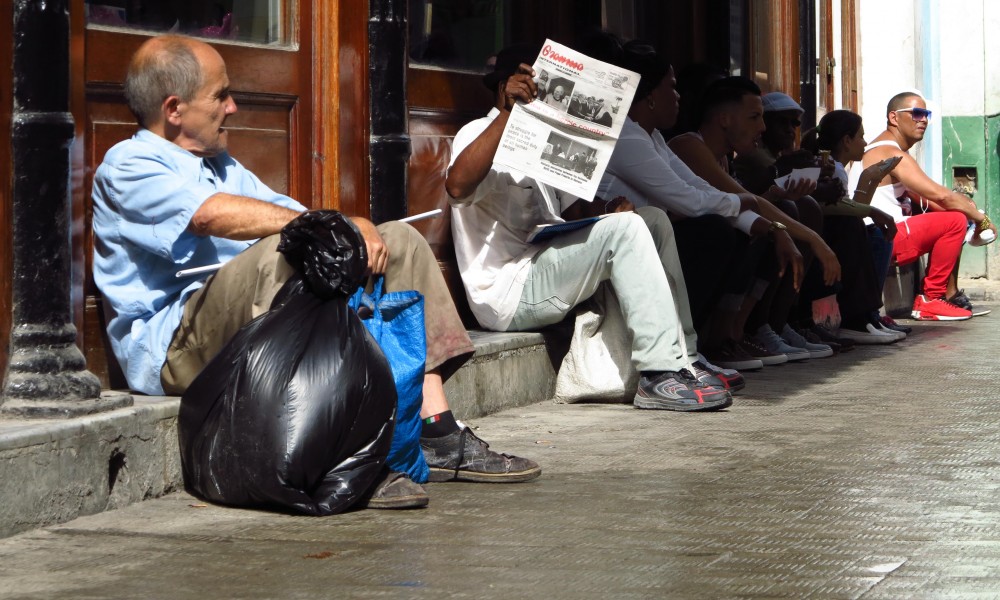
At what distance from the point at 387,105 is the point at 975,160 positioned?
898 centimetres

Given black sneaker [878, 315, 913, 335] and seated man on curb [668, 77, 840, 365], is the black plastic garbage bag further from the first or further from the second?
black sneaker [878, 315, 913, 335]

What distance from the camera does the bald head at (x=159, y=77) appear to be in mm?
4258

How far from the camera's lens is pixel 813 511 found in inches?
152

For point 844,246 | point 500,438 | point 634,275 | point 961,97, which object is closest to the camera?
point 500,438

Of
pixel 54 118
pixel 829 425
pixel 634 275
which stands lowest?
pixel 829 425

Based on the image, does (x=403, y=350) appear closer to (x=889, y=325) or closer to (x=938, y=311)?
(x=889, y=325)

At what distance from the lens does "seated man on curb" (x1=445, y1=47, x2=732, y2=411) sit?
5.67 m

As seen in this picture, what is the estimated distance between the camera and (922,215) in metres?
10.2

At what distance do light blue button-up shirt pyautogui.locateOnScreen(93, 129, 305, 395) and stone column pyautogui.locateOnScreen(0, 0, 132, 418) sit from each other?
17cm

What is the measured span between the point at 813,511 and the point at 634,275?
1.94m

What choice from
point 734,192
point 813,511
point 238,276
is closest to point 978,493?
point 813,511

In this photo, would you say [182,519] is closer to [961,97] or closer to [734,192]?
[734,192]

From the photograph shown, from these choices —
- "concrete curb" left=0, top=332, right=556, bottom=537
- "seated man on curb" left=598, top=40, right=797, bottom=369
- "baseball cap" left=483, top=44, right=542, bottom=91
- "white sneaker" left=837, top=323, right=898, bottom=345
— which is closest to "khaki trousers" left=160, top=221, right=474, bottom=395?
"concrete curb" left=0, top=332, right=556, bottom=537

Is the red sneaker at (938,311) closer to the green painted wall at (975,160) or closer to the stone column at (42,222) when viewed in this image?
the green painted wall at (975,160)
